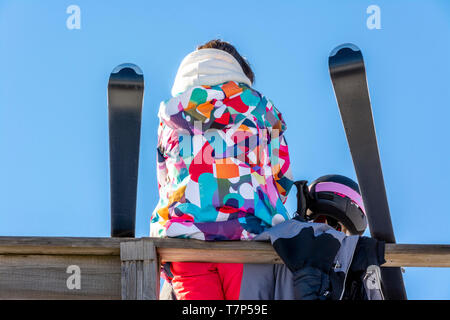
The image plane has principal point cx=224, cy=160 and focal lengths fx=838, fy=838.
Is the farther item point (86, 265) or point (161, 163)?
point (161, 163)

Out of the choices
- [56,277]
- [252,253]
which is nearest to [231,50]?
[252,253]

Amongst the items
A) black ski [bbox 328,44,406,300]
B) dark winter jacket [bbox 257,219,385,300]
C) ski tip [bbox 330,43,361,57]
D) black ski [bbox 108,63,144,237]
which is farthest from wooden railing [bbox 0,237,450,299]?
ski tip [bbox 330,43,361,57]

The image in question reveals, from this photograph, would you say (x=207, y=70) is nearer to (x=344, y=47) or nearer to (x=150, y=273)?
(x=344, y=47)

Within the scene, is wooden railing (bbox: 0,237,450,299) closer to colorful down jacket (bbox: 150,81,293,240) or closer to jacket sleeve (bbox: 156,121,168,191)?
colorful down jacket (bbox: 150,81,293,240)

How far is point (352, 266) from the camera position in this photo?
3.09m

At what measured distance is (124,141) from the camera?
3570mm

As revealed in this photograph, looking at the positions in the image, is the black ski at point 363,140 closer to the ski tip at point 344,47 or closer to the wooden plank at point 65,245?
the ski tip at point 344,47

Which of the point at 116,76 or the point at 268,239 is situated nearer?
the point at 268,239

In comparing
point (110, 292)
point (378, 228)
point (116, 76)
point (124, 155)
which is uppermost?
point (116, 76)

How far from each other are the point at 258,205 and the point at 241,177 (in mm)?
136

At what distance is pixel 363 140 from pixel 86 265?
134 cm

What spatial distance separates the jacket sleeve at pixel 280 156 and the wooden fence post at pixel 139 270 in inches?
35.1
